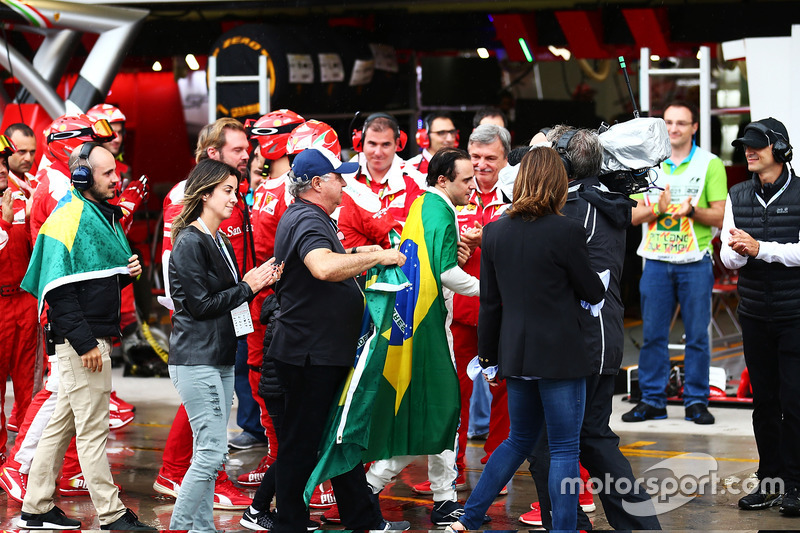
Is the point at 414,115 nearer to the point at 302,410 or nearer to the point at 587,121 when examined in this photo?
the point at 587,121

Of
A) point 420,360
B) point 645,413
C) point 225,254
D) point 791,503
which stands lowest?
point 645,413

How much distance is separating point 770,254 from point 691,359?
2.37m

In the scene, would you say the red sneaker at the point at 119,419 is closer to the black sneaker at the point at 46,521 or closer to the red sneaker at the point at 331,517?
the black sneaker at the point at 46,521

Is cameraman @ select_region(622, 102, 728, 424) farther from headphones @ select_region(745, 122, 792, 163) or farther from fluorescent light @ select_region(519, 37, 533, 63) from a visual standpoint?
fluorescent light @ select_region(519, 37, 533, 63)

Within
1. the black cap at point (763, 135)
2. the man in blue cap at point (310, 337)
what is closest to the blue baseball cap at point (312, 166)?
the man in blue cap at point (310, 337)

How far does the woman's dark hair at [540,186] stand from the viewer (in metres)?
4.55

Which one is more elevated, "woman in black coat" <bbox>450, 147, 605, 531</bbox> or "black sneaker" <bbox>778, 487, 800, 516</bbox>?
"woman in black coat" <bbox>450, 147, 605, 531</bbox>

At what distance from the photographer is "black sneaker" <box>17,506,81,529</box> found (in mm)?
5375

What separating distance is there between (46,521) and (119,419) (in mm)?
2610

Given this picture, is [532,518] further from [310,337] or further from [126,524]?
[126,524]

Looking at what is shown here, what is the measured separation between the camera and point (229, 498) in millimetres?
5883

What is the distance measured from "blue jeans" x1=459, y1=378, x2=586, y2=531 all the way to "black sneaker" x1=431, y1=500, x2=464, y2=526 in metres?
0.68

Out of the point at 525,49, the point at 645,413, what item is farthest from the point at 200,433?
the point at 525,49

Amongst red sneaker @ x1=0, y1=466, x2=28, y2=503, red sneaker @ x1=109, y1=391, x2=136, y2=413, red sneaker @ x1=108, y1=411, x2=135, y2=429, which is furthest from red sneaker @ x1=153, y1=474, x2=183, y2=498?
red sneaker @ x1=109, y1=391, x2=136, y2=413
